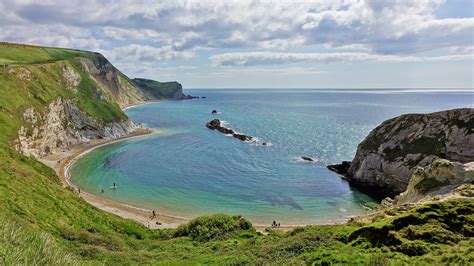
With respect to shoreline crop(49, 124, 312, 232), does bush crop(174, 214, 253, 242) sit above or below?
above

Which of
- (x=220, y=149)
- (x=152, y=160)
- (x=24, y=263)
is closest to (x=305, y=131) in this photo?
(x=220, y=149)

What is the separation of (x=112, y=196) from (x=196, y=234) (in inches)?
1202

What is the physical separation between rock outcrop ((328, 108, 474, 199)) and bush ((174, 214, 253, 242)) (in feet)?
109

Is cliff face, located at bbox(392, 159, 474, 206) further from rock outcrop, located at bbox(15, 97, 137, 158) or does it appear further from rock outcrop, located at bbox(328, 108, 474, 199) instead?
rock outcrop, located at bbox(15, 97, 137, 158)

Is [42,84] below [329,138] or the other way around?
the other way around

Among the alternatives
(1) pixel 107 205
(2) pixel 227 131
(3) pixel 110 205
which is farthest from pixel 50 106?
(2) pixel 227 131

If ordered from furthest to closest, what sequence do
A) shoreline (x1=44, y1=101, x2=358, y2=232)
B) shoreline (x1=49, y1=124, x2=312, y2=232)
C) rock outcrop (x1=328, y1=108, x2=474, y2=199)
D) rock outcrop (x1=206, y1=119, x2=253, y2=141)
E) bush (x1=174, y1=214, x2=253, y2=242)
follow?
rock outcrop (x1=206, y1=119, x2=253, y2=141)
rock outcrop (x1=328, y1=108, x2=474, y2=199)
shoreline (x1=44, y1=101, x2=358, y2=232)
shoreline (x1=49, y1=124, x2=312, y2=232)
bush (x1=174, y1=214, x2=253, y2=242)

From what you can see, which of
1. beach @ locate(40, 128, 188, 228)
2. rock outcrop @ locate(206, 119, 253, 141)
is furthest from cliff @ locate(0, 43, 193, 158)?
rock outcrop @ locate(206, 119, 253, 141)

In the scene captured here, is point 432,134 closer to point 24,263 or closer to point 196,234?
point 196,234

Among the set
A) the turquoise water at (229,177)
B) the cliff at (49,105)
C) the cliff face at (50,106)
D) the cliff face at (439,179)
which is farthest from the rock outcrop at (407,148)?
the cliff face at (50,106)

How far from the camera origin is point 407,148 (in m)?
55.7

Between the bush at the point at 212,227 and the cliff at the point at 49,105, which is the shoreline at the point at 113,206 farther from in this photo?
the bush at the point at 212,227

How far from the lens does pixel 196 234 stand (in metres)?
29.7

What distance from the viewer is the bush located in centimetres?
2915
